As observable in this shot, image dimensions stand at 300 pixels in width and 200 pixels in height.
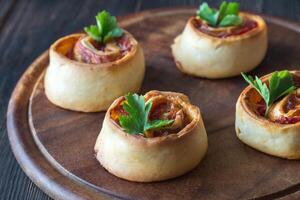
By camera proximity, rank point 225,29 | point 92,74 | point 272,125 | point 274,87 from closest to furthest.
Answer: point 272,125 < point 274,87 < point 92,74 < point 225,29

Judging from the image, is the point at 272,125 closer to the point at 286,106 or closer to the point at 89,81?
the point at 286,106

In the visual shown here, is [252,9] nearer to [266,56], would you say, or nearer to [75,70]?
[266,56]

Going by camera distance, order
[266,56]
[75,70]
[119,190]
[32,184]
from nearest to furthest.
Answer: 1. [119,190]
2. [32,184]
3. [75,70]
4. [266,56]

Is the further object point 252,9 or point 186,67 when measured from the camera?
point 252,9

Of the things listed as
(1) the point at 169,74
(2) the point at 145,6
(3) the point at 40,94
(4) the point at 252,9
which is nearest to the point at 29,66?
(3) the point at 40,94

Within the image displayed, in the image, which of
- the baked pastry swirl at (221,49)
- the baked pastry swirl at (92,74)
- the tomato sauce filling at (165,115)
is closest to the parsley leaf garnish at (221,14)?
the baked pastry swirl at (221,49)

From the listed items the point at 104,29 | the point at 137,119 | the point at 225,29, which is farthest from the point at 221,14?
the point at 137,119

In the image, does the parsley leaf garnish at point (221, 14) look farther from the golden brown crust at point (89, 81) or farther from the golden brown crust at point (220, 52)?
the golden brown crust at point (89, 81)

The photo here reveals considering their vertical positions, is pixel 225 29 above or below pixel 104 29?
below
